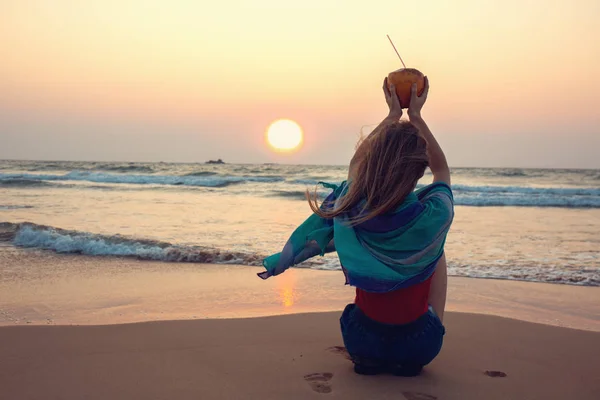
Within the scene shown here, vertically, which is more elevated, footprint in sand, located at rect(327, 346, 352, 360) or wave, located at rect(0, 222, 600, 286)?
footprint in sand, located at rect(327, 346, 352, 360)

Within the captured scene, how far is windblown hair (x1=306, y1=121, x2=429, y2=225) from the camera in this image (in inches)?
93.1

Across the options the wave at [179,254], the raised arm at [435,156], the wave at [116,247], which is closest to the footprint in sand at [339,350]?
the raised arm at [435,156]

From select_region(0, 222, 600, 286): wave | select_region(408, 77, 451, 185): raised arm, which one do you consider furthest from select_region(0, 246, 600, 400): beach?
select_region(408, 77, 451, 185): raised arm

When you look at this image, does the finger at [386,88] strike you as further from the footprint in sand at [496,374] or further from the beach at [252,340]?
the footprint in sand at [496,374]

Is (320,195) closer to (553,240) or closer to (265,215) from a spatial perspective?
(265,215)

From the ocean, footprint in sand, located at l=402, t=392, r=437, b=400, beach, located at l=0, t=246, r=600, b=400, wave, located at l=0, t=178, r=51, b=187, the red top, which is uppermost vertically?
the red top

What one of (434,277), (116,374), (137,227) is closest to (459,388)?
(434,277)

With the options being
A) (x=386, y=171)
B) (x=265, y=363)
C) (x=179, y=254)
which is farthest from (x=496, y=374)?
(x=179, y=254)

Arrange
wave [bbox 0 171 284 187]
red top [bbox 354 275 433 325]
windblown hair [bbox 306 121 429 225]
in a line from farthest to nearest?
1. wave [bbox 0 171 284 187]
2. red top [bbox 354 275 433 325]
3. windblown hair [bbox 306 121 429 225]

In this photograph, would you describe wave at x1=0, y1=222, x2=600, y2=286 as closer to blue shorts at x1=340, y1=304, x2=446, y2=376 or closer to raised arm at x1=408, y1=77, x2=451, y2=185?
blue shorts at x1=340, y1=304, x2=446, y2=376

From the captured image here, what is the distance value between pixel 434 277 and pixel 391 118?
2.58 ft

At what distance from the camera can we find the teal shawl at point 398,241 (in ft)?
7.85

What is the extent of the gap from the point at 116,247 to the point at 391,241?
577 centimetres

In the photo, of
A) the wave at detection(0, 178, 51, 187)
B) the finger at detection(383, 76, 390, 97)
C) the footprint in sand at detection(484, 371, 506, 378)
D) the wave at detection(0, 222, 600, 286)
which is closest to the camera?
the finger at detection(383, 76, 390, 97)
